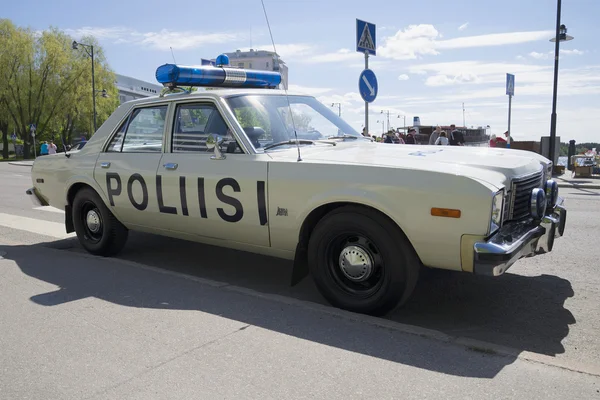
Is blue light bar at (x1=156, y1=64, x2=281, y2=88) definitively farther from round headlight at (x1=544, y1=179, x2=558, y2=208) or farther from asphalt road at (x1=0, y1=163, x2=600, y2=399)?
round headlight at (x1=544, y1=179, x2=558, y2=208)

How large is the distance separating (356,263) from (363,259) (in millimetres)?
68

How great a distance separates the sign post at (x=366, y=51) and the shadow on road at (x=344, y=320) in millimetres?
5786

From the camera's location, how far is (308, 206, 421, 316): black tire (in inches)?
147

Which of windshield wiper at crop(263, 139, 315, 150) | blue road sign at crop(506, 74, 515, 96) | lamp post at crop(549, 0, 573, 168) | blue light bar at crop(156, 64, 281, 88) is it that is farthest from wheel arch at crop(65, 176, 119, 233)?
blue road sign at crop(506, 74, 515, 96)

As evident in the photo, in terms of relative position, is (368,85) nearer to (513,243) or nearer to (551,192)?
(551,192)

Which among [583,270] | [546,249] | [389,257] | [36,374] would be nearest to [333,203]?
[389,257]

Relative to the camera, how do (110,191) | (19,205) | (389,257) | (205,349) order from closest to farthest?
(205,349), (389,257), (110,191), (19,205)

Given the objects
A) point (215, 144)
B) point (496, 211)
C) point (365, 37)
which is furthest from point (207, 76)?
point (365, 37)

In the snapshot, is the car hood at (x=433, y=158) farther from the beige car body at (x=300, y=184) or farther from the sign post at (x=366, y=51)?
the sign post at (x=366, y=51)

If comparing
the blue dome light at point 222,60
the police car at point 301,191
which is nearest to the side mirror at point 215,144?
the police car at point 301,191

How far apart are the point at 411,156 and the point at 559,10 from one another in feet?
51.9

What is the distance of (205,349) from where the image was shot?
11.4 ft

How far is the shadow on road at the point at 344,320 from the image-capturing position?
343 centimetres

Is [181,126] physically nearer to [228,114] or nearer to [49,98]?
[228,114]
